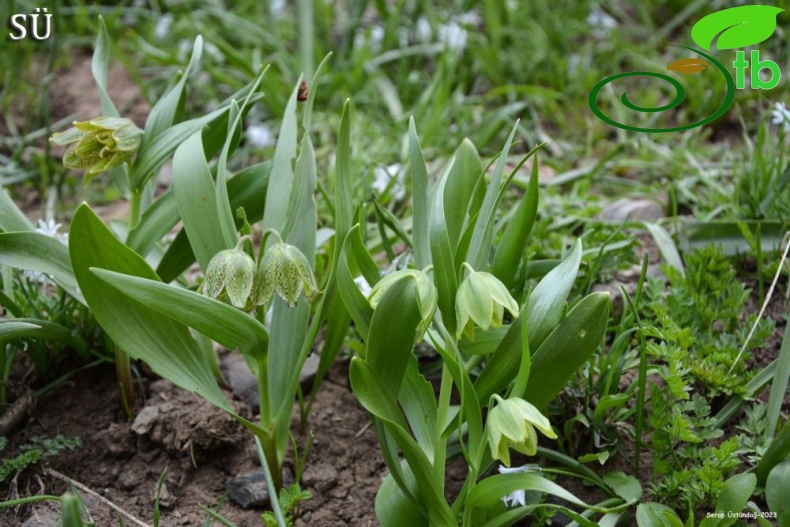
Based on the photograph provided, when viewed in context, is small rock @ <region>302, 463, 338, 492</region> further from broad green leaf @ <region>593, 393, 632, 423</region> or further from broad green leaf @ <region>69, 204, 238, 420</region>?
broad green leaf @ <region>593, 393, 632, 423</region>

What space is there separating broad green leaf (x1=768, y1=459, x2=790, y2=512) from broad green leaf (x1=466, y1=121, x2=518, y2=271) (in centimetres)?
56

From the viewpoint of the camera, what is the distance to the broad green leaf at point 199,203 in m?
1.43

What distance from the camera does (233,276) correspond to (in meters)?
1.25

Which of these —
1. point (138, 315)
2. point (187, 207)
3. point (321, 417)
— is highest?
point (187, 207)

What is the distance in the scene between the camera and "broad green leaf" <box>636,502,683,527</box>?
4.25 feet

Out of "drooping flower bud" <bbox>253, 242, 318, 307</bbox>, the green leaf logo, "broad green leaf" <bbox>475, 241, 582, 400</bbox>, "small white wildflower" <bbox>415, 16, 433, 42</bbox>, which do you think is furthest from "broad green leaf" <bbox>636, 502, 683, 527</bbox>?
"small white wildflower" <bbox>415, 16, 433, 42</bbox>

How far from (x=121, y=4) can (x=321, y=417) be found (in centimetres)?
222

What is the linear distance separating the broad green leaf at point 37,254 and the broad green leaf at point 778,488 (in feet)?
3.92

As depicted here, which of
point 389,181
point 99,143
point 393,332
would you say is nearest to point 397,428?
point 393,332

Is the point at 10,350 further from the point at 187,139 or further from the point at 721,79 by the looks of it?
the point at 721,79

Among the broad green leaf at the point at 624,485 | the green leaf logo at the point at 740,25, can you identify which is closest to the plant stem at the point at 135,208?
the broad green leaf at the point at 624,485

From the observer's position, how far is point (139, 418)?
5.39 feet

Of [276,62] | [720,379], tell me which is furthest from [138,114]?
[720,379]

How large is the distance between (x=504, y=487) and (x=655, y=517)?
0.97 ft
